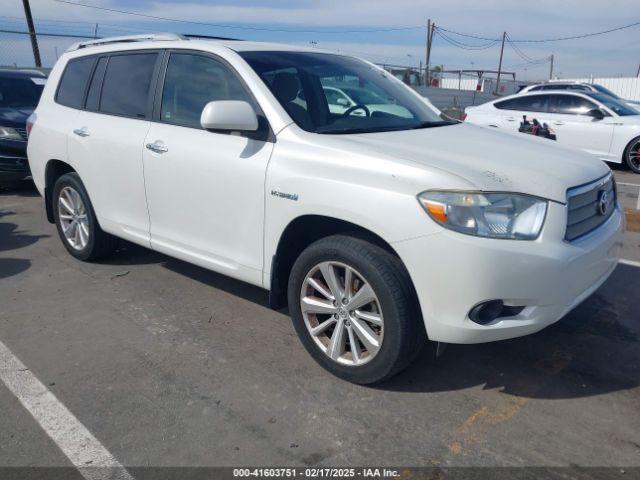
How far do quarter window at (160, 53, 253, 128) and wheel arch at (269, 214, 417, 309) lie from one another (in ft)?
2.88

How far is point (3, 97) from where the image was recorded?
361 inches

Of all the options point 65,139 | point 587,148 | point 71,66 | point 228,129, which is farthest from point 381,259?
point 587,148

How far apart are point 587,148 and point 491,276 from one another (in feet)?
34.0

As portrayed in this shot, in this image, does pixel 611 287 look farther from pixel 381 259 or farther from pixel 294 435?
pixel 294 435

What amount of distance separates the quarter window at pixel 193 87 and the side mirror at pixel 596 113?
9.92 meters

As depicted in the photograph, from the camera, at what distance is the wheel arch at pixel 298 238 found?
3087 mm

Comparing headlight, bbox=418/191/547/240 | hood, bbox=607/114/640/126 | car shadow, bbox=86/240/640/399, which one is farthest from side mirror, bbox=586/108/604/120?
headlight, bbox=418/191/547/240

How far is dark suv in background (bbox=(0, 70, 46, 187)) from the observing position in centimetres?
812

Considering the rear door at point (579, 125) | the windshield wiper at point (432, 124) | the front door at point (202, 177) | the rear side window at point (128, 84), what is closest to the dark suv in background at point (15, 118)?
the rear side window at point (128, 84)

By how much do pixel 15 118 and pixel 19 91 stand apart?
4.13 ft

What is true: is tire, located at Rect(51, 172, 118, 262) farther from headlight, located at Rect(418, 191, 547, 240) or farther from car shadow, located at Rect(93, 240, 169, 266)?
headlight, located at Rect(418, 191, 547, 240)

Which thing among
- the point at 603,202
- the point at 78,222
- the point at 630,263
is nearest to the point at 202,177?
the point at 78,222

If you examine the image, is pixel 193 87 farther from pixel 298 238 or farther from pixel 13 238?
pixel 13 238

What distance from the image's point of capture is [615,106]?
1166cm
